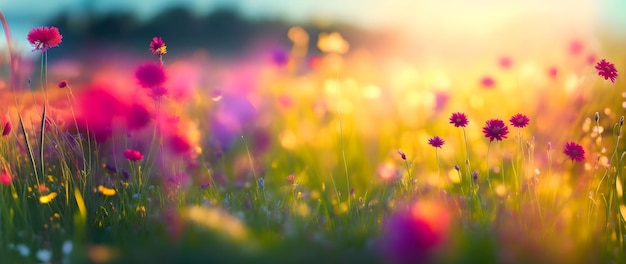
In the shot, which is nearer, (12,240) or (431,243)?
(431,243)

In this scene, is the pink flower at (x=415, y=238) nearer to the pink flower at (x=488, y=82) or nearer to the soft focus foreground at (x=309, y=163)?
the soft focus foreground at (x=309, y=163)

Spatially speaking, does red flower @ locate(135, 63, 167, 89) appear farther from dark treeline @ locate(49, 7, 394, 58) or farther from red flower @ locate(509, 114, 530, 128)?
dark treeline @ locate(49, 7, 394, 58)

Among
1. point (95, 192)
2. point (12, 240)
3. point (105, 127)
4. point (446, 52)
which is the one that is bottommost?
point (12, 240)

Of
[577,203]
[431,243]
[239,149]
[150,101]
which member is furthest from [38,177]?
[577,203]

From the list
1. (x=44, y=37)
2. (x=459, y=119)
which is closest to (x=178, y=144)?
(x=44, y=37)

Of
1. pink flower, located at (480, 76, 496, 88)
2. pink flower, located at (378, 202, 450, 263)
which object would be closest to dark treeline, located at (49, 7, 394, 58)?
pink flower, located at (480, 76, 496, 88)

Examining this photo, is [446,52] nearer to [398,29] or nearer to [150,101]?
[398,29]

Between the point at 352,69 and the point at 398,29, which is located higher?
the point at 398,29
